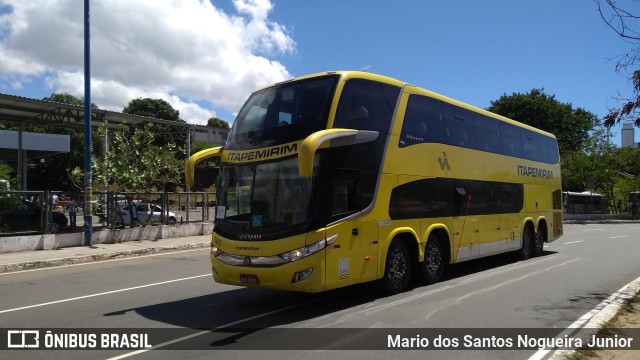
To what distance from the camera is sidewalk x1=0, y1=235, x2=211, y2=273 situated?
13.8 meters

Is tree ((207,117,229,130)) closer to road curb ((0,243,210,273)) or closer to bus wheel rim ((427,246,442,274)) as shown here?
road curb ((0,243,210,273))

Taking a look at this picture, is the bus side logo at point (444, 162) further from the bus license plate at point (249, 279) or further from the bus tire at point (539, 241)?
the bus tire at point (539, 241)

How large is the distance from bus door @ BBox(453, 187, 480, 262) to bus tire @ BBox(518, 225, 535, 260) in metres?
3.61

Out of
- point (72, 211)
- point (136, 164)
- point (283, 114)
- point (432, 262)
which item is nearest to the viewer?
point (283, 114)

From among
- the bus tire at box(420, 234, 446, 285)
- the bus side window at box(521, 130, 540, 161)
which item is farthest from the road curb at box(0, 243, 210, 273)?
the bus side window at box(521, 130, 540, 161)

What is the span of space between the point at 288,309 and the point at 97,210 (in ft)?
43.4

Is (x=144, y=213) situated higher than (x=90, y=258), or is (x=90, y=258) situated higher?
(x=144, y=213)

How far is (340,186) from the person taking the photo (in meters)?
8.07

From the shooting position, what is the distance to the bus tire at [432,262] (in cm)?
1032

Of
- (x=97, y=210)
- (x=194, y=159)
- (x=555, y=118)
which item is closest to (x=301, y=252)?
(x=194, y=159)

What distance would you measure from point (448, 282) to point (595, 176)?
132ft

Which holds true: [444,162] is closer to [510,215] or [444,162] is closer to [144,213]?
[510,215]

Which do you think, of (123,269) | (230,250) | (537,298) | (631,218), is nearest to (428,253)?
(537,298)

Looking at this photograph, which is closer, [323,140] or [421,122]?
[323,140]
